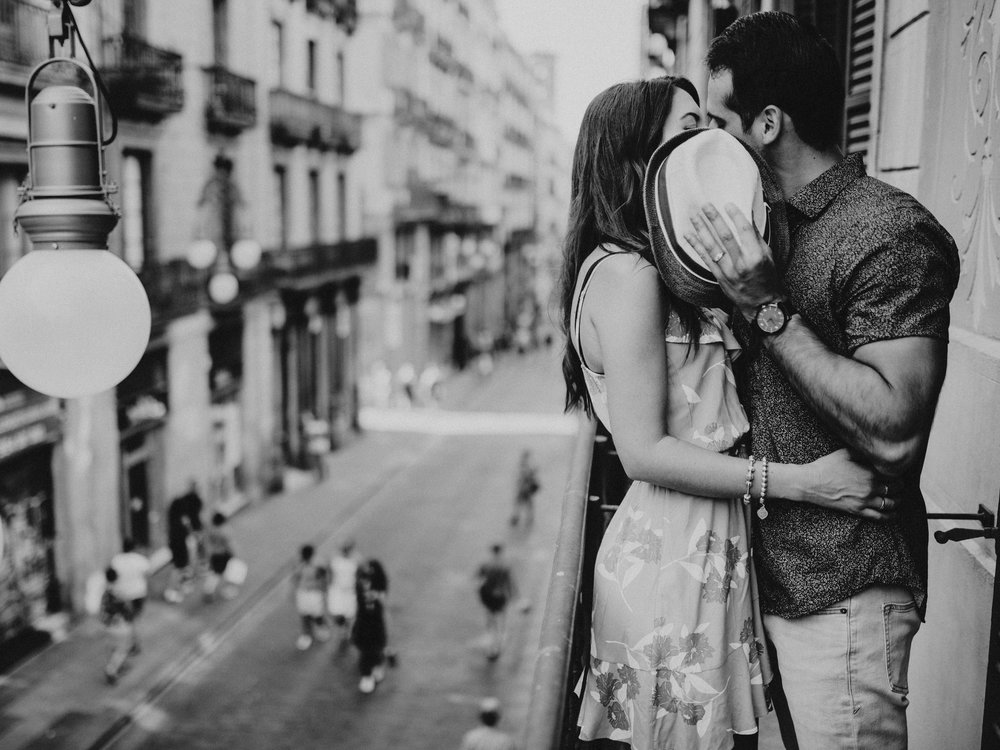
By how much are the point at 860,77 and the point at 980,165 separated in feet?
8.79

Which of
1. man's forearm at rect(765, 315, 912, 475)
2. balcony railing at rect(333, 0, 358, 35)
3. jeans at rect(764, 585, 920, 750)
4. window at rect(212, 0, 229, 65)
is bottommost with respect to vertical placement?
jeans at rect(764, 585, 920, 750)

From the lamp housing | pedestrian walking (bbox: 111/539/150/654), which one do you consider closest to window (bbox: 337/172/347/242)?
pedestrian walking (bbox: 111/539/150/654)

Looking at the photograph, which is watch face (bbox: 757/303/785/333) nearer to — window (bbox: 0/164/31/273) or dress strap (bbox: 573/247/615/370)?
dress strap (bbox: 573/247/615/370)

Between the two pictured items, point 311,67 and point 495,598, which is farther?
point 311,67

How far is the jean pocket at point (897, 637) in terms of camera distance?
2.29 metres

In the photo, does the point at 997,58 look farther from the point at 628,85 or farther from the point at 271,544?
the point at 271,544

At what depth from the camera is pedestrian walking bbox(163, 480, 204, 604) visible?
1584 cm

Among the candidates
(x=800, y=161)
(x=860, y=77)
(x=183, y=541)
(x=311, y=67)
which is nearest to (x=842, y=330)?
(x=800, y=161)

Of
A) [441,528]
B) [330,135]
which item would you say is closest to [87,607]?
[441,528]

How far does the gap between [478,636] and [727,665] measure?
12.3 metres

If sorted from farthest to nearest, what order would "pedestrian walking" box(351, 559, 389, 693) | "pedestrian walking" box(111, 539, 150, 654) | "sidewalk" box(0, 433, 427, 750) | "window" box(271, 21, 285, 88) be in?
"window" box(271, 21, 285, 88) < "pedestrian walking" box(111, 539, 150, 654) < "pedestrian walking" box(351, 559, 389, 693) < "sidewalk" box(0, 433, 427, 750)

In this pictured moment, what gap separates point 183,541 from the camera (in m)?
16.0

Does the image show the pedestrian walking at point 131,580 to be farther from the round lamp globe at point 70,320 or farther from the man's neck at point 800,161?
the man's neck at point 800,161

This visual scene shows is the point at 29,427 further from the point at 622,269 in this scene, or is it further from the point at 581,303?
the point at 622,269
